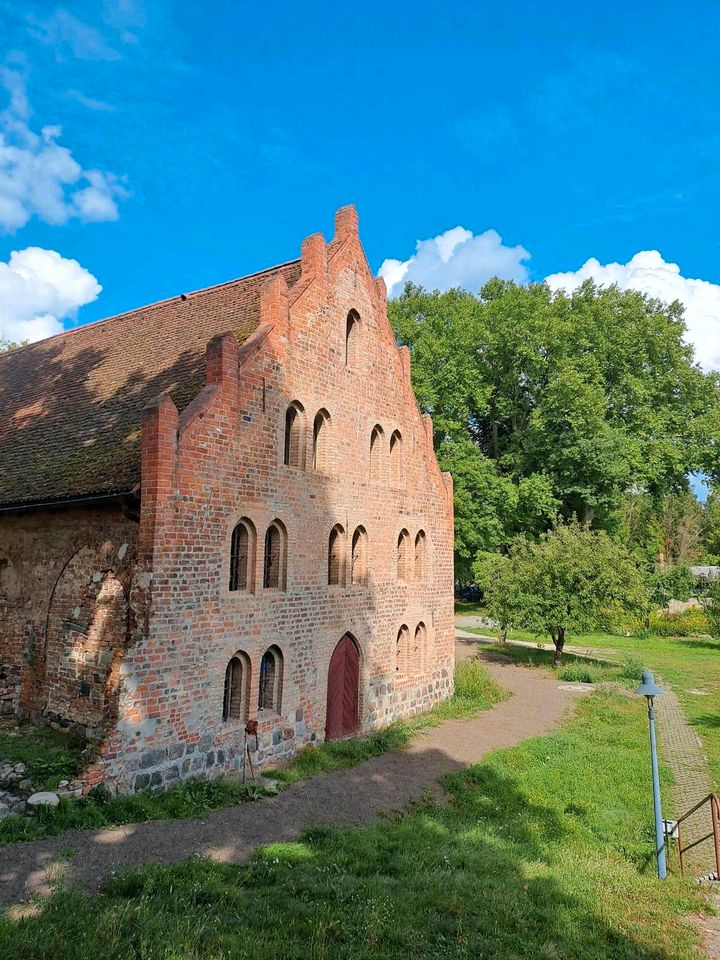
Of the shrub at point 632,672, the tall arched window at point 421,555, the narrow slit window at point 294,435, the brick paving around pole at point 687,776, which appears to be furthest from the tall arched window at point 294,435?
the shrub at point 632,672

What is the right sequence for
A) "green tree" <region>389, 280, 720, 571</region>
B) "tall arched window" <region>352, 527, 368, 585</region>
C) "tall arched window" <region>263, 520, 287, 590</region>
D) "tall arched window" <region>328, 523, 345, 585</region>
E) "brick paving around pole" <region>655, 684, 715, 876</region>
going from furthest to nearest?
"green tree" <region>389, 280, 720, 571</region>
"tall arched window" <region>352, 527, 368, 585</region>
"tall arched window" <region>328, 523, 345, 585</region>
"tall arched window" <region>263, 520, 287, 590</region>
"brick paving around pole" <region>655, 684, 715, 876</region>

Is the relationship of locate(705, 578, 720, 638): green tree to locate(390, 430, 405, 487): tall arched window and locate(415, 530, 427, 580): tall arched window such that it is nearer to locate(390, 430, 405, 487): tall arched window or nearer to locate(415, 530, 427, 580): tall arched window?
locate(415, 530, 427, 580): tall arched window

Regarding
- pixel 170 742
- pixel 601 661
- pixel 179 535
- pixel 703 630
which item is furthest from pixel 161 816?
pixel 703 630

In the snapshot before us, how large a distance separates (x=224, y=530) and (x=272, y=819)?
190 inches

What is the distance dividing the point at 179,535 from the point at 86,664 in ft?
11.0

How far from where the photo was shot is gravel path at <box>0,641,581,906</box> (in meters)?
7.57

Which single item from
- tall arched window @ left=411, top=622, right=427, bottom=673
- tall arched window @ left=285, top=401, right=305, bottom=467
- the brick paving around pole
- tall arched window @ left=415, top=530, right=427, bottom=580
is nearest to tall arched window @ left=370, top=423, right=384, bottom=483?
tall arched window @ left=415, top=530, right=427, bottom=580

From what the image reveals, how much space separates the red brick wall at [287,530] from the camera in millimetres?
10594

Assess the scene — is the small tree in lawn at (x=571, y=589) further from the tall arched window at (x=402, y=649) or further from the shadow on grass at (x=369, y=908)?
the shadow on grass at (x=369, y=908)

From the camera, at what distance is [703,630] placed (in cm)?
3947

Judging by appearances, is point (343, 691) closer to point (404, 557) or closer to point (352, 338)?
point (404, 557)

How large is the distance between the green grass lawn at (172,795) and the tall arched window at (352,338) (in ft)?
28.9

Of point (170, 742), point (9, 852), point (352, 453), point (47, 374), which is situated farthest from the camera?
point (47, 374)

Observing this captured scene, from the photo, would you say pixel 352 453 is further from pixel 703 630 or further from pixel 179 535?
pixel 703 630
